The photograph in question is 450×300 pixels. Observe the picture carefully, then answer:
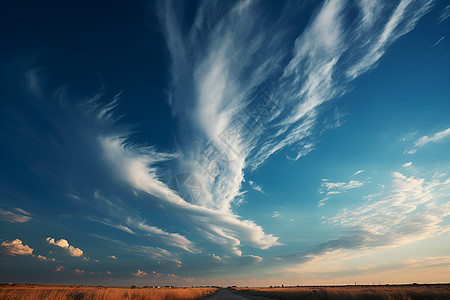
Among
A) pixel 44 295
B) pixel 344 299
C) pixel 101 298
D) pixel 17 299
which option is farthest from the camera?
Result: pixel 344 299

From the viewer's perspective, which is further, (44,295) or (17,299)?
(44,295)

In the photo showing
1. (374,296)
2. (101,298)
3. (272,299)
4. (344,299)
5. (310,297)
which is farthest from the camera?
(272,299)

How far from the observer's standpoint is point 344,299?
18625 mm

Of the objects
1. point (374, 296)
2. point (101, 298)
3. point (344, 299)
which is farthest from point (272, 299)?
point (101, 298)

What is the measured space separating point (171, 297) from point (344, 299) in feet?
61.2

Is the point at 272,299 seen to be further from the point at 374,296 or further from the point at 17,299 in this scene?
the point at 17,299

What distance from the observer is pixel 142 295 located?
19156mm

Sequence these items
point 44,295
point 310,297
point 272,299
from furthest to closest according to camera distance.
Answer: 1. point 272,299
2. point 310,297
3. point 44,295

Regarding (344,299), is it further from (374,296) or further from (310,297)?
(310,297)

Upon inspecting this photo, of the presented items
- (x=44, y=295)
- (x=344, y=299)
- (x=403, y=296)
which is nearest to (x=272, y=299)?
(x=344, y=299)

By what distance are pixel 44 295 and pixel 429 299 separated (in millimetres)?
28187

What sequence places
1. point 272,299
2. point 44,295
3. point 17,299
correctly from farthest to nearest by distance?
1. point 272,299
2. point 44,295
3. point 17,299

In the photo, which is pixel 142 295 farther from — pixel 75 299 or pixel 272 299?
pixel 272 299

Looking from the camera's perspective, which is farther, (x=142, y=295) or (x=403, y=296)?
(x=142, y=295)
